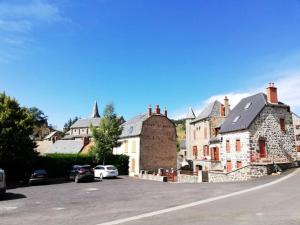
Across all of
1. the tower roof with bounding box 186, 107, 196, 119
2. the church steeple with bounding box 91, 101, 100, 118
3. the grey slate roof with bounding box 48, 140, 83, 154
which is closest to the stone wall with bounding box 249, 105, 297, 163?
the tower roof with bounding box 186, 107, 196, 119

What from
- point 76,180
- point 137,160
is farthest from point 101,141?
point 76,180

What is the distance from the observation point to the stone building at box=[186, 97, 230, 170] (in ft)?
143

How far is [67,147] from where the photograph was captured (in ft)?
228

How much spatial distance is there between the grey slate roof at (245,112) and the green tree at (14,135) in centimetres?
2056

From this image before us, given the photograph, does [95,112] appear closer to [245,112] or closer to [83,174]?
[83,174]

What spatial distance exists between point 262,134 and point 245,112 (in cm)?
358

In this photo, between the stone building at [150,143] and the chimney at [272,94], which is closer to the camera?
the chimney at [272,94]

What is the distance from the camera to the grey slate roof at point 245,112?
32656 mm

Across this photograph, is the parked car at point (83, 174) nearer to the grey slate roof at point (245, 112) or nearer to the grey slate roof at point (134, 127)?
the grey slate roof at point (134, 127)

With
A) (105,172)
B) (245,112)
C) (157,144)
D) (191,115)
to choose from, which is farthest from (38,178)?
(191,115)

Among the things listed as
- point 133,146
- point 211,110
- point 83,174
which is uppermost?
point 211,110

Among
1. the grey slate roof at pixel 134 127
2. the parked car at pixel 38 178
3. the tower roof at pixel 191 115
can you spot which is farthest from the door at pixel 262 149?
the tower roof at pixel 191 115

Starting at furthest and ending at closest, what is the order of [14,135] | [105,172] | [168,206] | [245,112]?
[105,172] < [245,112] < [14,135] < [168,206]

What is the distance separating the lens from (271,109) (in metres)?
33.1
